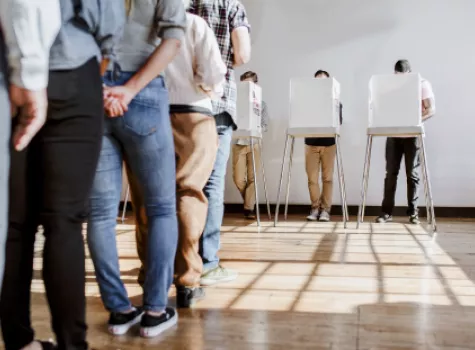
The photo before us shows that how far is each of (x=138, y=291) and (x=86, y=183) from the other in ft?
3.03

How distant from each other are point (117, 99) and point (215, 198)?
0.75m

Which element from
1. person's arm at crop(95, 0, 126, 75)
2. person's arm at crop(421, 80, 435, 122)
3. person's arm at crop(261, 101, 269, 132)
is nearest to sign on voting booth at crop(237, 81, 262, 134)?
person's arm at crop(261, 101, 269, 132)

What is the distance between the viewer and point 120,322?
50.3 inches

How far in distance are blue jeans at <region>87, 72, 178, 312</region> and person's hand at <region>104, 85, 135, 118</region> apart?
3 centimetres

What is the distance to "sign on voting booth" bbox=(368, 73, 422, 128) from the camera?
3.21 m

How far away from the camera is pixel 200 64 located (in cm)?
142

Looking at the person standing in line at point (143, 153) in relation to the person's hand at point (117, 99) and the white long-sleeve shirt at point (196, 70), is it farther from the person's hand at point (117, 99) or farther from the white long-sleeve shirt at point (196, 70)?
the white long-sleeve shirt at point (196, 70)

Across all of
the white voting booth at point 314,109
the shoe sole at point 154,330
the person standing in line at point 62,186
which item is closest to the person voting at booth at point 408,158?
the white voting booth at point 314,109

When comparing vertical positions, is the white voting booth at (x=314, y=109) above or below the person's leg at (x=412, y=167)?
above

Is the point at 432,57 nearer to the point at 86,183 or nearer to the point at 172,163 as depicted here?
the point at 172,163

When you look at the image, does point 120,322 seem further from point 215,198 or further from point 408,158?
point 408,158

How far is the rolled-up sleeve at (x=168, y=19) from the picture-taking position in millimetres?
1168

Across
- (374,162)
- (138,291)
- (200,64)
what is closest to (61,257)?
(200,64)

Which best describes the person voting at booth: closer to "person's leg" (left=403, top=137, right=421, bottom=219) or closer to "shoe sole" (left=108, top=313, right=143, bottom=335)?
"person's leg" (left=403, top=137, right=421, bottom=219)
